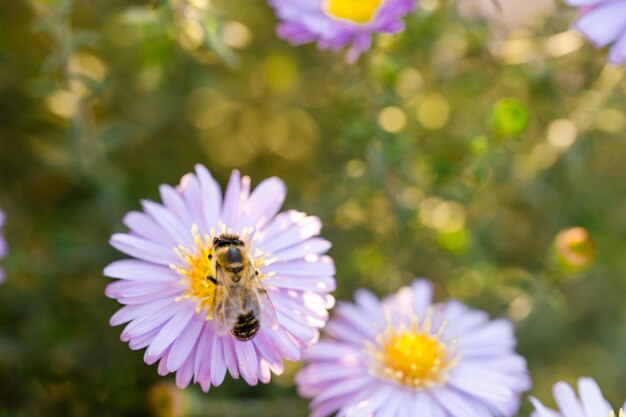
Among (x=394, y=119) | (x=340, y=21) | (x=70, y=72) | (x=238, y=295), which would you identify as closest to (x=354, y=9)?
(x=340, y=21)

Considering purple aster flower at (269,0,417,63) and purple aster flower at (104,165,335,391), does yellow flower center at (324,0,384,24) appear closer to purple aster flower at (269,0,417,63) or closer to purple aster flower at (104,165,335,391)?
purple aster flower at (269,0,417,63)

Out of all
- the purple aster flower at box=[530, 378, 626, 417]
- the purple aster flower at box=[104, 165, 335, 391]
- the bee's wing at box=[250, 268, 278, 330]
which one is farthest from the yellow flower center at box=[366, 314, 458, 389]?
the bee's wing at box=[250, 268, 278, 330]

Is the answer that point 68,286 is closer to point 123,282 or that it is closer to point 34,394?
point 34,394

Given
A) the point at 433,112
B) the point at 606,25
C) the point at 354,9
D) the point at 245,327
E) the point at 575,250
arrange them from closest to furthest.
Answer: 1. the point at 245,327
2. the point at 606,25
3. the point at 575,250
4. the point at 354,9
5. the point at 433,112

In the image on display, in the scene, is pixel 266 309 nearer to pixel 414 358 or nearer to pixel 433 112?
pixel 414 358

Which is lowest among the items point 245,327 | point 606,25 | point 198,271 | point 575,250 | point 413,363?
point 245,327
